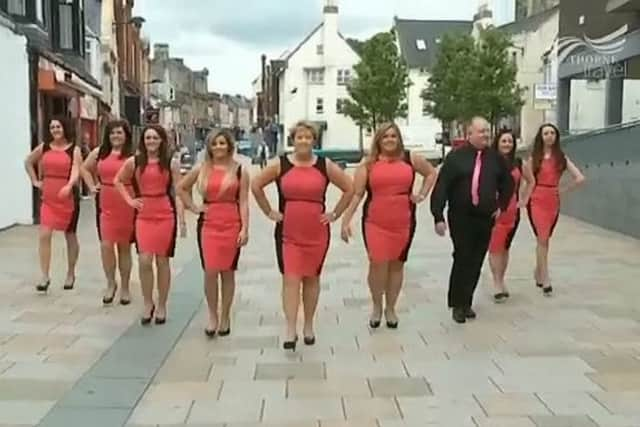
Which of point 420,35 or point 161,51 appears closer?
point 420,35

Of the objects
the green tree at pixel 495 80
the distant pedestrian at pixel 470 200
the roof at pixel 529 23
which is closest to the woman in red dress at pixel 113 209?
the distant pedestrian at pixel 470 200

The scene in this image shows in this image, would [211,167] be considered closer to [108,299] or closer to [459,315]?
[108,299]

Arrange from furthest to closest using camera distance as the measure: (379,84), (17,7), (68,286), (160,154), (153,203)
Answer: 1. (379,84)
2. (17,7)
3. (68,286)
4. (160,154)
5. (153,203)

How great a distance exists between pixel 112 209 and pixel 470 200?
3.30 m

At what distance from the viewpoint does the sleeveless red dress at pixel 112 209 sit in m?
9.18

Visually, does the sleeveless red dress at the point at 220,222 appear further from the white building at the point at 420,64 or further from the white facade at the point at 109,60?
the white building at the point at 420,64

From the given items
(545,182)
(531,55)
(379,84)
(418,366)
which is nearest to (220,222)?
(418,366)

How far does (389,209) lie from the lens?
799 cm

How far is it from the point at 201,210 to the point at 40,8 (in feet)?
51.3

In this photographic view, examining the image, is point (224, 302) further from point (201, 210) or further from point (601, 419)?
point (601, 419)

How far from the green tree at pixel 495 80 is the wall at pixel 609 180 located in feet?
80.9

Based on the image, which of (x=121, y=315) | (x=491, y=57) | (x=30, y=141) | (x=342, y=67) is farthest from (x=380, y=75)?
(x=121, y=315)

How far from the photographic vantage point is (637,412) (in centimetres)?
573

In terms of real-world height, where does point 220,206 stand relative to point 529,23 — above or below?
below
